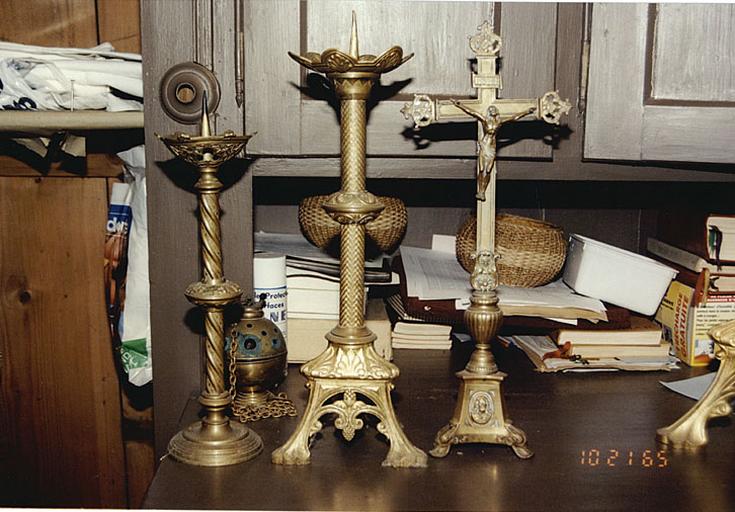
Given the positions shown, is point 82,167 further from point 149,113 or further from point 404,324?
point 404,324

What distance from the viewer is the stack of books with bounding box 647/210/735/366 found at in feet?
4.24

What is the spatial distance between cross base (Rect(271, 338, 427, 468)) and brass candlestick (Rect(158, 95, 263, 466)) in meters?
0.05

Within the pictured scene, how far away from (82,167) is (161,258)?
0.49m

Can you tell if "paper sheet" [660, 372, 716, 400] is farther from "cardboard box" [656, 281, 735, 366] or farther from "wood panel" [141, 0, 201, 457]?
"wood panel" [141, 0, 201, 457]

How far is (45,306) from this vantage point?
1.59 metres

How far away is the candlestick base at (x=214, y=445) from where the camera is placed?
909mm

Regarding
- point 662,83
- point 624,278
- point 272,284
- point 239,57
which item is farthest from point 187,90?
point 624,278

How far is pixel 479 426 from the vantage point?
0.94 meters

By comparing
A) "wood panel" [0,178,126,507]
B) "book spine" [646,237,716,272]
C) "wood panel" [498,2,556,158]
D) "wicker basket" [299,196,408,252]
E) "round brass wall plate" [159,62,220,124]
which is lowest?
"wood panel" [0,178,126,507]

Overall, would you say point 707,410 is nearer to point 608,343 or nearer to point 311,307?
point 608,343

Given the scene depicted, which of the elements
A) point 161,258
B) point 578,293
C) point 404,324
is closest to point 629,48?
point 578,293

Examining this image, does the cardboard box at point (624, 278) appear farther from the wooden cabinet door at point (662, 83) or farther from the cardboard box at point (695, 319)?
the wooden cabinet door at point (662, 83)

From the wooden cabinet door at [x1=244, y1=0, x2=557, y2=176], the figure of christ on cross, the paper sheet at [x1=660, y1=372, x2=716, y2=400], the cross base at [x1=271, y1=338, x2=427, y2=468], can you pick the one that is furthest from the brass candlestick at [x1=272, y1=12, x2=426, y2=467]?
the paper sheet at [x1=660, y1=372, x2=716, y2=400]

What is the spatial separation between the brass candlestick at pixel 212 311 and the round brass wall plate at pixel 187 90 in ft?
0.68
